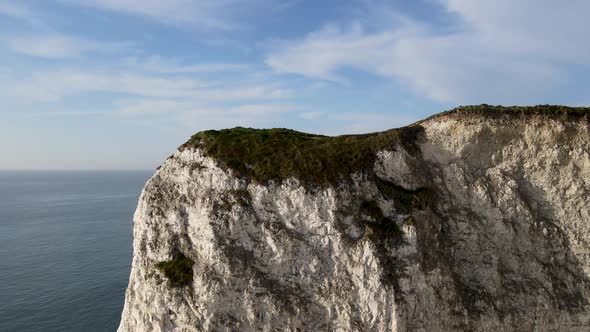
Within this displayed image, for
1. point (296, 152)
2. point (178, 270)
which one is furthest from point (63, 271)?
point (296, 152)

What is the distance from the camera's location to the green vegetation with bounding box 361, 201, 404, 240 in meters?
29.0

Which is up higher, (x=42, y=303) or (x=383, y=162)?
(x=383, y=162)

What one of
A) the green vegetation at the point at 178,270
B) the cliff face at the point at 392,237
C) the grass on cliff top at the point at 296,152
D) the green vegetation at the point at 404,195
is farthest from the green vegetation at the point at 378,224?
the green vegetation at the point at 178,270

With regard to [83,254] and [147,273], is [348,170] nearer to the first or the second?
[147,273]

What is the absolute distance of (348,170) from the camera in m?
31.8

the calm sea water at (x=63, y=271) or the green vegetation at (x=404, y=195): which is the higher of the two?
the green vegetation at (x=404, y=195)

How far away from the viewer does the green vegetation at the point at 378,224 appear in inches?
1141

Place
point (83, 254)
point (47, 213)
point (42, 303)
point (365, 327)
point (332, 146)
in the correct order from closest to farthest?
1. point (365, 327)
2. point (332, 146)
3. point (42, 303)
4. point (83, 254)
5. point (47, 213)

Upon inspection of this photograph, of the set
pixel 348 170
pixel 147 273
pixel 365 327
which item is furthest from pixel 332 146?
pixel 147 273

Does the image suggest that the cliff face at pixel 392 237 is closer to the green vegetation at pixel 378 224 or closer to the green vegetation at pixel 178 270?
the green vegetation at pixel 378 224

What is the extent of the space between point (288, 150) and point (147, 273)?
52.5 feet

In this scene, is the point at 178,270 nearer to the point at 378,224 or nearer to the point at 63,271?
the point at 378,224

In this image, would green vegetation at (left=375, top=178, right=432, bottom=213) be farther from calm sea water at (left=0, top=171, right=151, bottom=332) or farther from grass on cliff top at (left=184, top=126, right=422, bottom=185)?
calm sea water at (left=0, top=171, right=151, bottom=332)

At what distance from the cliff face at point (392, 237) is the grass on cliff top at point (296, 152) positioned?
1.11ft
